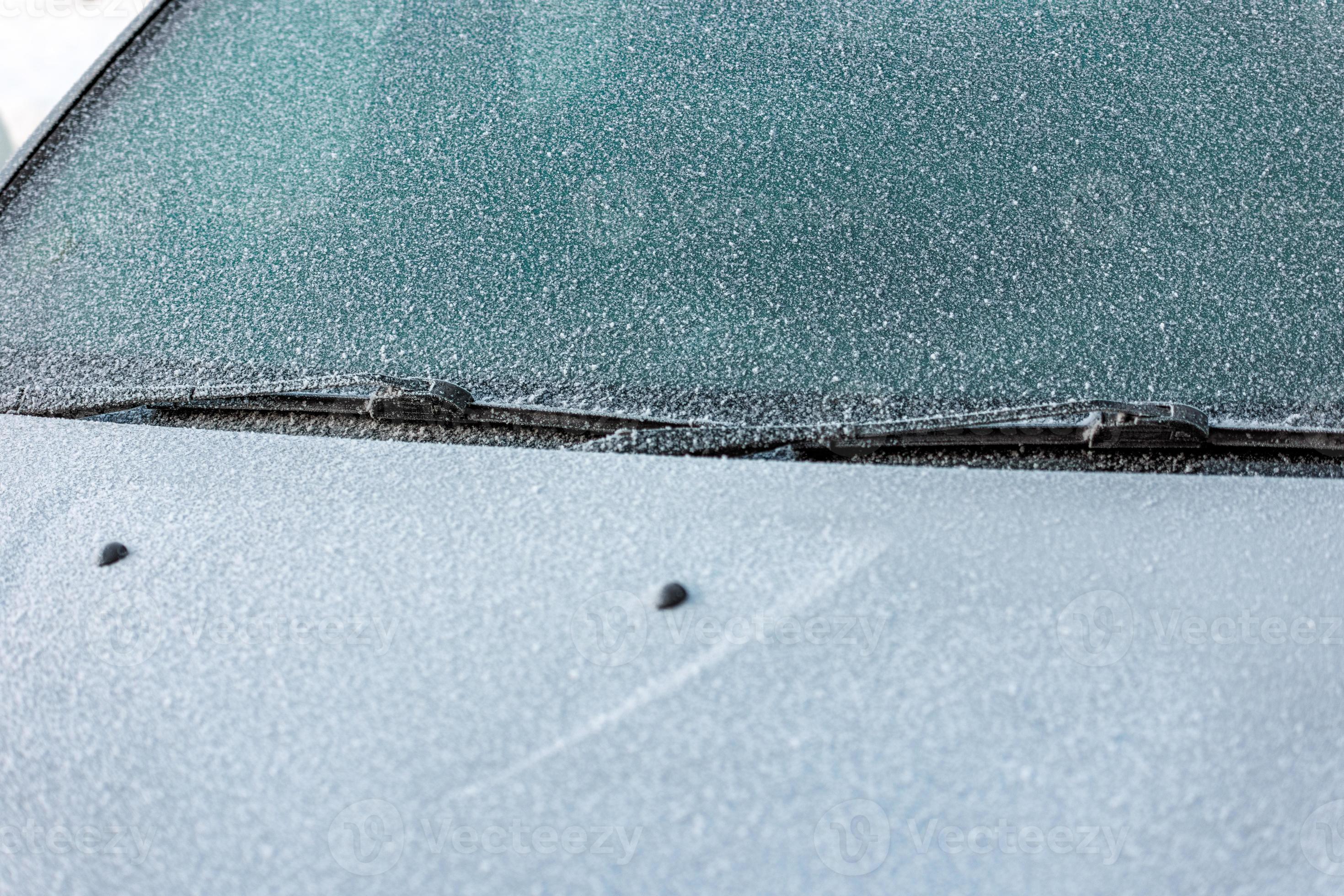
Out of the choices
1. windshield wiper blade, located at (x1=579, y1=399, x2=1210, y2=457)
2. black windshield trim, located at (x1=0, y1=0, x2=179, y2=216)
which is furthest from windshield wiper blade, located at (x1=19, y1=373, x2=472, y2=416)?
black windshield trim, located at (x1=0, y1=0, x2=179, y2=216)

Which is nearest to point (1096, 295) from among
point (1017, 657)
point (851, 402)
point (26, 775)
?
point (851, 402)

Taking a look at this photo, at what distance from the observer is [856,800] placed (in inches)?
30.1

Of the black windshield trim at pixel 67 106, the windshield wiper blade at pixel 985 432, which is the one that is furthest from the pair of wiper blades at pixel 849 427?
the black windshield trim at pixel 67 106

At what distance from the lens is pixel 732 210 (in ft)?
3.81

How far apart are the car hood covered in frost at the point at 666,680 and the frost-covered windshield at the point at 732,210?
0.42 ft

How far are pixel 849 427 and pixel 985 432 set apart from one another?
5.1 inches

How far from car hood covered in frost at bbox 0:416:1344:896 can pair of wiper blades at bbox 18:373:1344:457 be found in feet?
0.10

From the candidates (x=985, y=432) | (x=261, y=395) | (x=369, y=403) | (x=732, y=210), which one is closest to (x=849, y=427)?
(x=985, y=432)

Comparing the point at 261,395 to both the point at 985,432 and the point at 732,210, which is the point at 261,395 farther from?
the point at 985,432

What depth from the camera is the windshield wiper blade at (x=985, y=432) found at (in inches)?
38.8

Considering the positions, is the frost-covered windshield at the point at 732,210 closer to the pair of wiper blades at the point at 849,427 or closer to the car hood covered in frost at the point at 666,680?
the pair of wiper blades at the point at 849,427

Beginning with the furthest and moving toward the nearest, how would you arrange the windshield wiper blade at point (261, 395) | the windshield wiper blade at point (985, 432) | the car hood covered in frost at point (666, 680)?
the windshield wiper blade at point (261, 395), the windshield wiper blade at point (985, 432), the car hood covered in frost at point (666, 680)

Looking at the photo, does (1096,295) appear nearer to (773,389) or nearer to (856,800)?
(773,389)

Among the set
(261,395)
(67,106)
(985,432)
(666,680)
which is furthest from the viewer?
(67,106)
